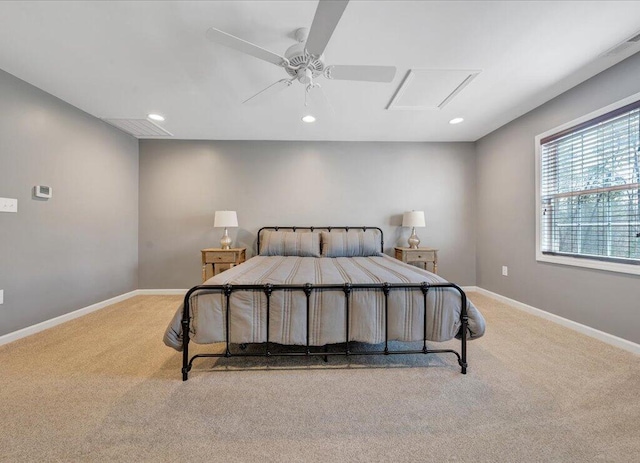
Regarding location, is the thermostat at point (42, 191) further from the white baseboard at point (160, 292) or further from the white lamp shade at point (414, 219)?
the white lamp shade at point (414, 219)

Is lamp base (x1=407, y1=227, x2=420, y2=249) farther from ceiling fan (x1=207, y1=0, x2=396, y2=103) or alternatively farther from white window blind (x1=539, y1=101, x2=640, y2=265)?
ceiling fan (x1=207, y1=0, x2=396, y2=103)

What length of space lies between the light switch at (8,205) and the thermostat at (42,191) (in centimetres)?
17

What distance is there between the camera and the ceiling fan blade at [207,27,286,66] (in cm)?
143

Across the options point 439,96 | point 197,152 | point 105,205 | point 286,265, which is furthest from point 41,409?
point 439,96

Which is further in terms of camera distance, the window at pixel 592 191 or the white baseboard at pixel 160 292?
the white baseboard at pixel 160 292

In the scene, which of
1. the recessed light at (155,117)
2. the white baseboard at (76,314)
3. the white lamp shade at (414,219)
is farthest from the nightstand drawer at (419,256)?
the recessed light at (155,117)

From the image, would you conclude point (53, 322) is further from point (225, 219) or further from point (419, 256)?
point (419, 256)

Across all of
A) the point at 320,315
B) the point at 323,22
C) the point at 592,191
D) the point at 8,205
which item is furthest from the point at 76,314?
the point at 592,191

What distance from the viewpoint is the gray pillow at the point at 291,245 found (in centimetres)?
332

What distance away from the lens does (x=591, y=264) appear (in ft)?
7.65

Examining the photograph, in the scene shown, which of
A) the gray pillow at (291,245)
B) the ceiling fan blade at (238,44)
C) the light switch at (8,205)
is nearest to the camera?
the ceiling fan blade at (238,44)

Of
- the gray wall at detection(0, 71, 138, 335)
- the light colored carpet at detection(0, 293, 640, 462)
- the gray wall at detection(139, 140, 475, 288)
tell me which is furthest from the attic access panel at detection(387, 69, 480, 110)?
the gray wall at detection(0, 71, 138, 335)

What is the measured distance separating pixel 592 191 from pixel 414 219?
1765mm

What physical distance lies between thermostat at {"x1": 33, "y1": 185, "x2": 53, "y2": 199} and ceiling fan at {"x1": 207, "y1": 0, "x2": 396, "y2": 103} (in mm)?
2491
